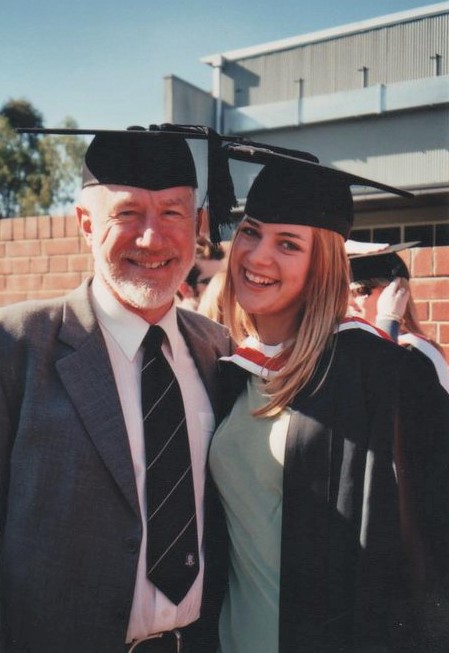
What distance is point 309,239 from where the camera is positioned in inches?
93.2

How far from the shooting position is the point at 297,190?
2.39 m

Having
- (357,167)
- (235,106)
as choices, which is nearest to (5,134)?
(235,106)

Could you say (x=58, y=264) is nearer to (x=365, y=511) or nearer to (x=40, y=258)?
(x=40, y=258)

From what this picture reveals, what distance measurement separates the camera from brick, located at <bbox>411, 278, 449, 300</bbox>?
4.00 m

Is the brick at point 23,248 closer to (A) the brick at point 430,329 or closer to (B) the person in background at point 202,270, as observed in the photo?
(B) the person in background at point 202,270

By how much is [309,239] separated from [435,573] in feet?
3.60

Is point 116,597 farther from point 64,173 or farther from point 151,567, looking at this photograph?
point 64,173

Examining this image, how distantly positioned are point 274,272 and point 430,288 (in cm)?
198

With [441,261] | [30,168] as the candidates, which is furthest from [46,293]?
[30,168]

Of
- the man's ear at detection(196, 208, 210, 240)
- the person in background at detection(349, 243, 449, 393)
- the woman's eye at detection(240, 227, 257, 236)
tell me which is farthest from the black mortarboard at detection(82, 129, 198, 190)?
the person in background at detection(349, 243, 449, 393)

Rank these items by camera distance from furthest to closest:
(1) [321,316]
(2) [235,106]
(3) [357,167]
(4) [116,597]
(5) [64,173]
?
(5) [64,173], (2) [235,106], (3) [357,167], (1) [321,316], (4) [116,597]

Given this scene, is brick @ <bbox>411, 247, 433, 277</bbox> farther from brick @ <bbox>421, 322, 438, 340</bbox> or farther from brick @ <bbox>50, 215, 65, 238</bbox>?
brick @ <bbox>50, 215, 65, 238</bbox>

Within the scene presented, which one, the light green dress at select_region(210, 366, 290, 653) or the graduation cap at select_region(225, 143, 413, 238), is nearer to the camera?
the light green dress at select_region(210, 366, 290, 653)

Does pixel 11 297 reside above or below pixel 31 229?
below
